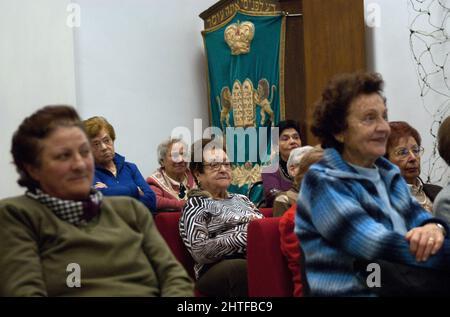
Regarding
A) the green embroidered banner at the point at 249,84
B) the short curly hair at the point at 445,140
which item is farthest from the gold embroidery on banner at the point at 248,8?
the short curly hair at the point at 445,140

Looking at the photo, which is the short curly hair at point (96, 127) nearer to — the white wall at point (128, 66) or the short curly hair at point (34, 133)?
the white wall at point (128, 66)

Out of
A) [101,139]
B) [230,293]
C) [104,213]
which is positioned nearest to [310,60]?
[101,139]

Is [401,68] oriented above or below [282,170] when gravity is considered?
above

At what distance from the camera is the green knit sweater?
181 cm

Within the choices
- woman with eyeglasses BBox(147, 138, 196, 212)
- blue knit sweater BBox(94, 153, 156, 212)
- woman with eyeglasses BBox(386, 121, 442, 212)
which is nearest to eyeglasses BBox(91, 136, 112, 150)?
blue knit sweater BBox(94, 153, 156, 212)

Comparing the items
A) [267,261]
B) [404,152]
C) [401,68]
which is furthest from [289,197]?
[401,68]

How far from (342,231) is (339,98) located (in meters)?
0.45

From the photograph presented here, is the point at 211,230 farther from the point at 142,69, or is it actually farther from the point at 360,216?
the point at 142,69

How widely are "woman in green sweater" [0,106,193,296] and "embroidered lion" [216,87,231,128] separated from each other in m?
4.07

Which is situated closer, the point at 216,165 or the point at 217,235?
the point at 217,235

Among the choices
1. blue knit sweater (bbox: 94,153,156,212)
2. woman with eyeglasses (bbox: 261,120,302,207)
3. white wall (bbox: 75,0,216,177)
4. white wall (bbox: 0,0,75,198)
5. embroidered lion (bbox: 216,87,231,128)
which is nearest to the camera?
blue knit sweater (bbox: 94,153,156,212)

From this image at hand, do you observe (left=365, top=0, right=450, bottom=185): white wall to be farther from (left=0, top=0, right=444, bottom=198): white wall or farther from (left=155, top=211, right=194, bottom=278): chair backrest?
(left=155, top=211, right=194, bottom=278): chair backrest

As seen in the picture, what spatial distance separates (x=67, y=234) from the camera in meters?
1.88

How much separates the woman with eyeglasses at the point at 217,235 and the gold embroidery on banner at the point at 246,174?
7.47ft
